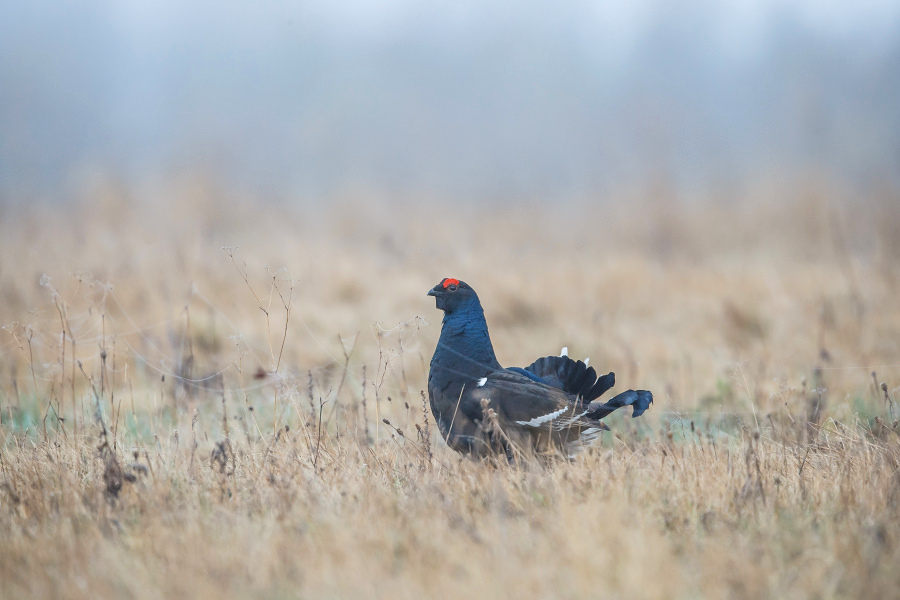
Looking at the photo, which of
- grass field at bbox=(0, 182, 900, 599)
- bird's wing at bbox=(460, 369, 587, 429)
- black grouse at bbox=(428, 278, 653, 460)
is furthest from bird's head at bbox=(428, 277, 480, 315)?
bird's wing at bbox=(460, 369, 587, 429)

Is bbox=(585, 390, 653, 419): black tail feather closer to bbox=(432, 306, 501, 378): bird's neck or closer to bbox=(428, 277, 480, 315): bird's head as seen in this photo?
bbox=(432, 306, 501, 378): bird's neck

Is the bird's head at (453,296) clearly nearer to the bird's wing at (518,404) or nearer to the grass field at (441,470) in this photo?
the grass field at (441,470)

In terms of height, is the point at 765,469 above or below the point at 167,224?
below

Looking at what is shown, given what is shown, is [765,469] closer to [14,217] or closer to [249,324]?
[249,324]

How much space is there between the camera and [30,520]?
3.15 meters

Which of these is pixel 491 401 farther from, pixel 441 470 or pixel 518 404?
pixel 441 470

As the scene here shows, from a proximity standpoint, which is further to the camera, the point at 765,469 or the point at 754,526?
the point at 765,469

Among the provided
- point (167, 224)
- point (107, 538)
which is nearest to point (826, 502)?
point (107, 538)

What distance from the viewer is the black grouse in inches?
154

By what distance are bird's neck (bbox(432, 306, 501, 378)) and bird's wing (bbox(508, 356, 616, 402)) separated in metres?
0.29

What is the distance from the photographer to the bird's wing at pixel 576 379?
176 inches

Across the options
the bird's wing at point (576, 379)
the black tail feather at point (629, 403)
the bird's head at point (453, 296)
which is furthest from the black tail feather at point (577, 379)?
the bird's head at point (453, 296)

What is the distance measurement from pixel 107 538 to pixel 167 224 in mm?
14301

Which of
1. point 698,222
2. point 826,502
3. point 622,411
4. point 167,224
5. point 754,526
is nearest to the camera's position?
point 754,526
